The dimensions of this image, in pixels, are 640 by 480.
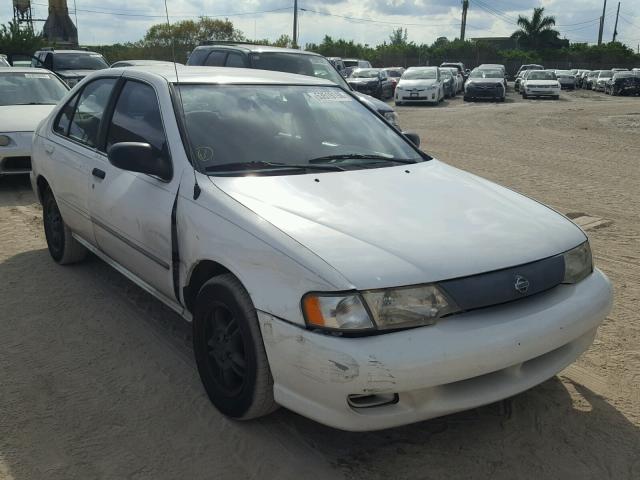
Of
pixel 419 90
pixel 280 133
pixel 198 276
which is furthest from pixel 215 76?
pixel 419 90

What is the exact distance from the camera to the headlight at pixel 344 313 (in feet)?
7.92

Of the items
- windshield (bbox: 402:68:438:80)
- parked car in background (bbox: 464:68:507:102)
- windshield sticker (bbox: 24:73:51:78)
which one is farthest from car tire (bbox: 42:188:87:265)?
parked car in background (bbox: 464:68:507:102)

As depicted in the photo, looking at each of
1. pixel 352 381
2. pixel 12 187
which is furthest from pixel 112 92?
pixel 12 187

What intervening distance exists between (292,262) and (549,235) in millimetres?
1263

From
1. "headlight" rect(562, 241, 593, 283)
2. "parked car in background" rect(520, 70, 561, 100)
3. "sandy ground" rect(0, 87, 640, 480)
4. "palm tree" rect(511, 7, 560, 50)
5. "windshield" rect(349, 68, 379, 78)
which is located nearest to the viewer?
"sandy ground" rect(0, 87, 640, 480)

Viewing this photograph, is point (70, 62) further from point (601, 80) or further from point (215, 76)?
point (601, 80)

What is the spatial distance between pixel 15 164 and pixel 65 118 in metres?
3.52

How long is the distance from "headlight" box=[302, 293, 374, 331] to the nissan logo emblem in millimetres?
667

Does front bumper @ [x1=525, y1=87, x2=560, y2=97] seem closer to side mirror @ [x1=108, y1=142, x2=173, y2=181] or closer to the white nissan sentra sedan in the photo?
the white nissan sentra sedan

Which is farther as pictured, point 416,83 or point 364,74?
point 364,74

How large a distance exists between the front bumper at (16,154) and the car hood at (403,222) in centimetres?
564

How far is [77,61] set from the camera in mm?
17594

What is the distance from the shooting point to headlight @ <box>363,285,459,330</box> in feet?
7.95

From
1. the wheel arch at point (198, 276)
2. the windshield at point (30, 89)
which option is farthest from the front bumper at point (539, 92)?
the wheel arch at point (198, 276)
